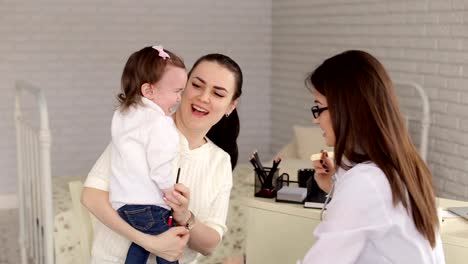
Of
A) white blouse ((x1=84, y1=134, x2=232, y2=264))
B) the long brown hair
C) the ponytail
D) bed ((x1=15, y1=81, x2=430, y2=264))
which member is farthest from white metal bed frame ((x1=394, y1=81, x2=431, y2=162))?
the long brown hair

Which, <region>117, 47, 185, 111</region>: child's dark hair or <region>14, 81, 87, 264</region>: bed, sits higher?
<region>117, 47, 185, 111</region>: child's dark hair

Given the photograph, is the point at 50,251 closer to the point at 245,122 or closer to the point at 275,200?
the point at 275,200

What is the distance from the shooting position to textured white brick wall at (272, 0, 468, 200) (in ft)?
11.8

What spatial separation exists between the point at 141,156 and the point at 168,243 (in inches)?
9.0

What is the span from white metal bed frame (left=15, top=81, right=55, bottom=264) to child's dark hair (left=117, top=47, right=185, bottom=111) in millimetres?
1304

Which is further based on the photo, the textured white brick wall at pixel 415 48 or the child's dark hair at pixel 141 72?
the textured white brick wall at pixel 415 48

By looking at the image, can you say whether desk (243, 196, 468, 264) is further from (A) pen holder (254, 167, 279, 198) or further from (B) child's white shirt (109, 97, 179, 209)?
(B) child's white shirt (109, 97, 179, 209)

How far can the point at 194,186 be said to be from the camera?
6.22ft

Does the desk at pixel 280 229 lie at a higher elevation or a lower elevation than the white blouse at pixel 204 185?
lower

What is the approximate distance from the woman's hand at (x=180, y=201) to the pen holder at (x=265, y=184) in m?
0.58

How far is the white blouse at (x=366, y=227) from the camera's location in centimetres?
135

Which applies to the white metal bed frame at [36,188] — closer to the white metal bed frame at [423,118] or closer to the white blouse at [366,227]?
the white blouse at [366,227]

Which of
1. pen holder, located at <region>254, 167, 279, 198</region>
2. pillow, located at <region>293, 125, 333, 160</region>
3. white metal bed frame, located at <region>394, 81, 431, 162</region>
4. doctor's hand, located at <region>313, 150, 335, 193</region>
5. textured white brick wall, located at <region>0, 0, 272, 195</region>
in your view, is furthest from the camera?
textured white brick wall, located at <region>0, 0, 272, 195</region>

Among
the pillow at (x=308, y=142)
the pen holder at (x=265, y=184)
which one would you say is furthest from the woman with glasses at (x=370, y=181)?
the pillow at (x=308, y=142)
